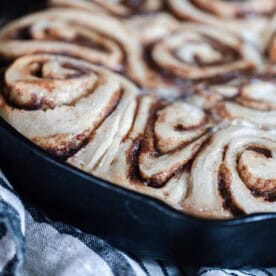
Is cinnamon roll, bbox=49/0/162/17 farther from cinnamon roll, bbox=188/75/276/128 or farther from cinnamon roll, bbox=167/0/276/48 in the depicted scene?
cinnamon roll, bbox=188/75/276/128

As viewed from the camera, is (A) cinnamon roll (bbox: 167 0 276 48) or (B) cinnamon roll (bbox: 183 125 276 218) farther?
(A) cinnamon roll (bbox: 167 0 276 48)

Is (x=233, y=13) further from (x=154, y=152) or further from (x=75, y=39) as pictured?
(x=154, y=152)

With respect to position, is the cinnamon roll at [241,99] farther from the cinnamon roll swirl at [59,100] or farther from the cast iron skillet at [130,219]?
the cast iron skillet at [130,219]

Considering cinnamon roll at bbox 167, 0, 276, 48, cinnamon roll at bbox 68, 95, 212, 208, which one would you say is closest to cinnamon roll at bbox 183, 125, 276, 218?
cinnamon roll at bbox 68, 95, 212, 208

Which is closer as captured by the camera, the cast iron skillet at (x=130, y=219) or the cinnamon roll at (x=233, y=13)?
the cast iron skillet at (x=130, y=219)

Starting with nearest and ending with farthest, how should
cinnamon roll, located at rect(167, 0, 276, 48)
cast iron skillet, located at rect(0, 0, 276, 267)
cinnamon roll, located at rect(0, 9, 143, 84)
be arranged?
cast iron skillet, located at rect(0, 0, 276, 267) < cinnamon roll, located at rect(0, 9, 143, 84) < cinnamon roll, located at rect(167, 0, 276, 48)

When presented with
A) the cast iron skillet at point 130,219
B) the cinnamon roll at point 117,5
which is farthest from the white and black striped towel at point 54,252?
the cinnamon roll at point 117,5

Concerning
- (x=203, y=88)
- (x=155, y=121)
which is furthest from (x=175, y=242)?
(x=203, y=88)
